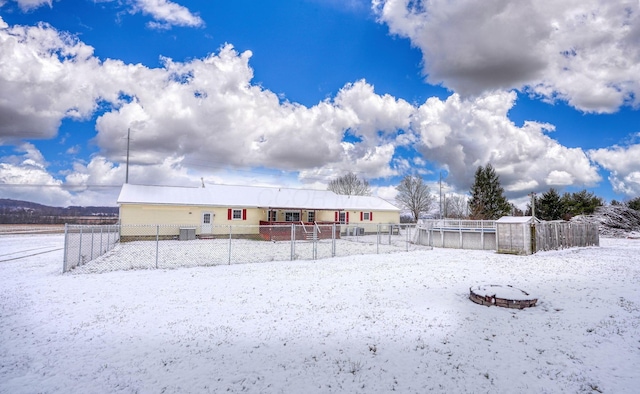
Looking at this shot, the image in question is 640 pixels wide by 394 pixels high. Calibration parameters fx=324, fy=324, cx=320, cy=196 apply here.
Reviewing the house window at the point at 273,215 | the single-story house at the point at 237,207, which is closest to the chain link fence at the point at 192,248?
the single-story house at the point at 237,207

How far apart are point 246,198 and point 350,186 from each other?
33999 mm

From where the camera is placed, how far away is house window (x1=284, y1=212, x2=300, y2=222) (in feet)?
105

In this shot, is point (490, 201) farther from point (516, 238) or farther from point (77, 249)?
point (77, 249)

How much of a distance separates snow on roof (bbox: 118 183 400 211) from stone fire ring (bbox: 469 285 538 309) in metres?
23.2

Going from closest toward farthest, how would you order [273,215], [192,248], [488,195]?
[192,248] < [273,215] < [488,195]

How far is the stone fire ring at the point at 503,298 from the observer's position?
7633 mm

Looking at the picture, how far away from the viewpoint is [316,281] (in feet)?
34.2

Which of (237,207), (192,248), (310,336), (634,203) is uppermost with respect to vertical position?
(634,203)

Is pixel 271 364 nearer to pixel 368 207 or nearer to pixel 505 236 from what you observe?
pixel 505 236

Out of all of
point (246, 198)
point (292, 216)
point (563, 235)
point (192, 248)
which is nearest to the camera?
point (192, 248)

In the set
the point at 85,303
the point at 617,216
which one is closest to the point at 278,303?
the point at 85,303

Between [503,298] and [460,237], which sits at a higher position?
[460,237]

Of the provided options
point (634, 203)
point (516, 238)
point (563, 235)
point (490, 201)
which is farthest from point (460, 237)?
point (634, 203)

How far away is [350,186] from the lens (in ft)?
207
